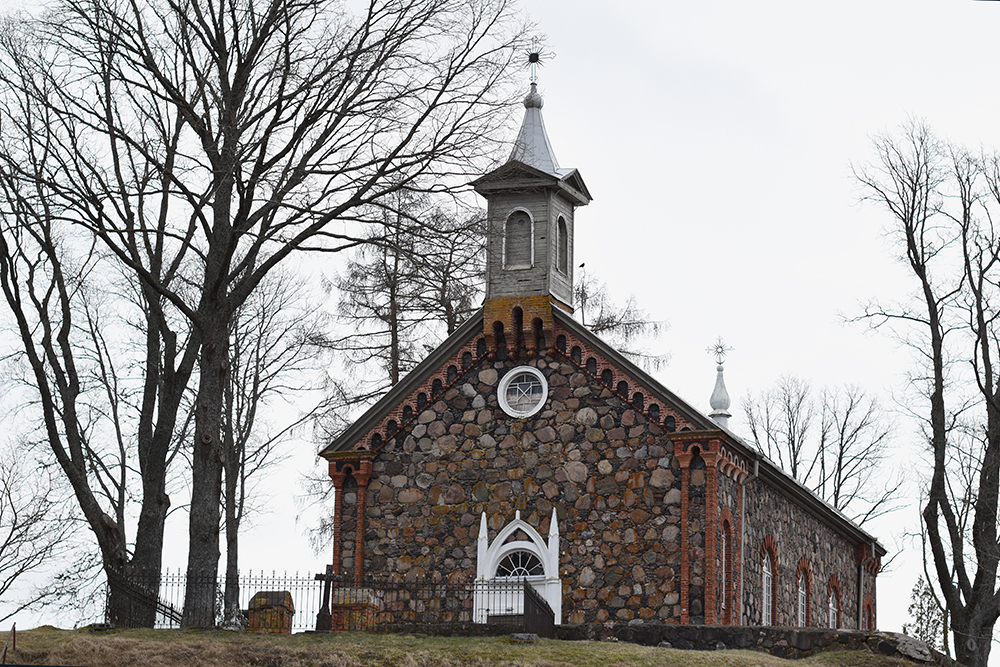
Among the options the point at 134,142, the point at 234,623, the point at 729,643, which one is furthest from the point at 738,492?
the point at 134,142

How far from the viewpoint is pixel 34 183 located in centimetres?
2523

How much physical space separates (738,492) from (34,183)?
547 inches

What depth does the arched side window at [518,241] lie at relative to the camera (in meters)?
31.1

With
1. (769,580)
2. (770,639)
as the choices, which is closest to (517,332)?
(769,580)

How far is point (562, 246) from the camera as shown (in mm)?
31750

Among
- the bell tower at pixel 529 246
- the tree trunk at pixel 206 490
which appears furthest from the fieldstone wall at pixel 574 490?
the tree trunk at pixel 206 490

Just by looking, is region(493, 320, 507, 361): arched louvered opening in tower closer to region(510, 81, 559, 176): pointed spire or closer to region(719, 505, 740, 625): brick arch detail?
region(510, 81, 559, 176): pointed spire

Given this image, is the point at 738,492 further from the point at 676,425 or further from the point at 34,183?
the point at 34,183

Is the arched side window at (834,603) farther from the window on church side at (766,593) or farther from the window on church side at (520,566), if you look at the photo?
the window on church side at (520,566)

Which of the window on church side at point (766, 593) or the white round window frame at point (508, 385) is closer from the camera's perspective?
the white round window frame at point (508, 385)

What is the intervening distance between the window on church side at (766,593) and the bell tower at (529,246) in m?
6.49

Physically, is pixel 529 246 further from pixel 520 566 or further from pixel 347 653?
pixel 347 653

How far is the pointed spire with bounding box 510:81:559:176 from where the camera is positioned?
31234 millimetres

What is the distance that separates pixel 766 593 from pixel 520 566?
18.5 feet
